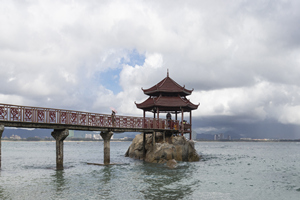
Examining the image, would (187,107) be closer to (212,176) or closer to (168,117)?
(168,117)

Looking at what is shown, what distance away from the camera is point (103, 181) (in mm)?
20391

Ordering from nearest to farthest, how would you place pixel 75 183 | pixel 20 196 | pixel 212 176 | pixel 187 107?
pixel 20 196
pixel 75 183
pixel 212 176
pixel 187 107

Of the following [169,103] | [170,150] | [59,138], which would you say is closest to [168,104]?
[169,103]

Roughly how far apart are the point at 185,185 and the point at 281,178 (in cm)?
981

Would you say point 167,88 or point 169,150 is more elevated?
point 167,88

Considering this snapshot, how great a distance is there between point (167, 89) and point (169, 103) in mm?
1901

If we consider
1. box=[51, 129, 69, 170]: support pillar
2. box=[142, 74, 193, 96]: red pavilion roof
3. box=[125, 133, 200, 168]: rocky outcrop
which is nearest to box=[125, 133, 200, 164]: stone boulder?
box=[125, 133, 200, 168]: rocky outcrop

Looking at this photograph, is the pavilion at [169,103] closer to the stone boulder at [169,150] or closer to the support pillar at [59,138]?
the stone boulder at [169,150]

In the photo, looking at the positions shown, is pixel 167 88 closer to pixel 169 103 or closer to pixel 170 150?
pixel 169 103

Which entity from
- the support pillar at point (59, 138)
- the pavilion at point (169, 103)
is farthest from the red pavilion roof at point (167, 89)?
the support pillar at point (59, 138)

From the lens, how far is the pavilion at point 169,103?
113ft

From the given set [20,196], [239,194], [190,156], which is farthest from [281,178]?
[20,196]

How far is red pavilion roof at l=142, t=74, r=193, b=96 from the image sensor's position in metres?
35.2

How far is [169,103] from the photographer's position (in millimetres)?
34469
